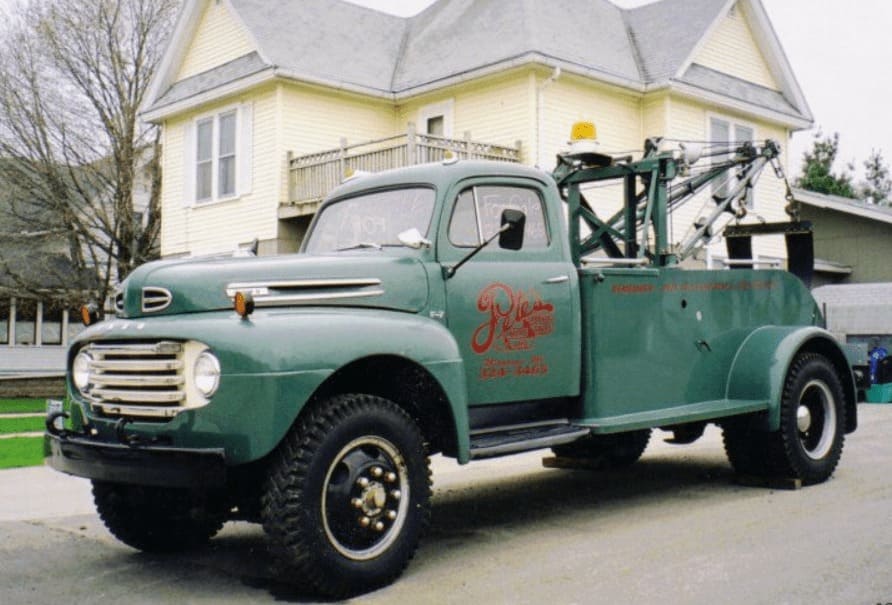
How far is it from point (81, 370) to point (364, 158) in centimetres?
1310

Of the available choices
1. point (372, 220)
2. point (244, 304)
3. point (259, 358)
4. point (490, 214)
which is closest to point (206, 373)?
point (259, 358)

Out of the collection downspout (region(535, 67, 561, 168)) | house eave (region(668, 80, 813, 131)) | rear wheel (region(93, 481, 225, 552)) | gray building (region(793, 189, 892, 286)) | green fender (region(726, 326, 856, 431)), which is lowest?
rear wheel (region(93, 481, 225, 552))

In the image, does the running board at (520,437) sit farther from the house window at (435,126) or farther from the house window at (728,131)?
the house window at (728,131)

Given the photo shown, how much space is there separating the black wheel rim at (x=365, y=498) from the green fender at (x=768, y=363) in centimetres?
354

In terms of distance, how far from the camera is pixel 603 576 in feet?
18.5

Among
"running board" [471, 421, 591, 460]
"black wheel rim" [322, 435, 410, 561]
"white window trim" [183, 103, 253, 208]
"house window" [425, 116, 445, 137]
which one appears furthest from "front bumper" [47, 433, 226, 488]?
"house window" [425, 116, 445, 137]

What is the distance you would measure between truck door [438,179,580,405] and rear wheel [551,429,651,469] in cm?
190

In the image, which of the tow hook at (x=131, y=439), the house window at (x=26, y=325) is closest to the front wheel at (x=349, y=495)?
the tow hook at (x=131, y=439)

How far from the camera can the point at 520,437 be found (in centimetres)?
645

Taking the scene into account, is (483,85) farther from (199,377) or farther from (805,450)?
(199,377)

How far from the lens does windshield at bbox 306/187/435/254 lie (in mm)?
6652

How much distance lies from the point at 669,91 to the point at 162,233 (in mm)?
11968

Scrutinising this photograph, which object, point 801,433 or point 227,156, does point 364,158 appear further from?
point 801,433

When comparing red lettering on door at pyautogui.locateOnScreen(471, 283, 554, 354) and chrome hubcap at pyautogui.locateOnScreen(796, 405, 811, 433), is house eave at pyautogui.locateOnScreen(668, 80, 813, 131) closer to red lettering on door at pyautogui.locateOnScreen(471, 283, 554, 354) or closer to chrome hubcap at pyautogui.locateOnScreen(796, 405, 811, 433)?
chrome hubcap at pyautogui.locateOnScreen(796, 405, 811, 433)
